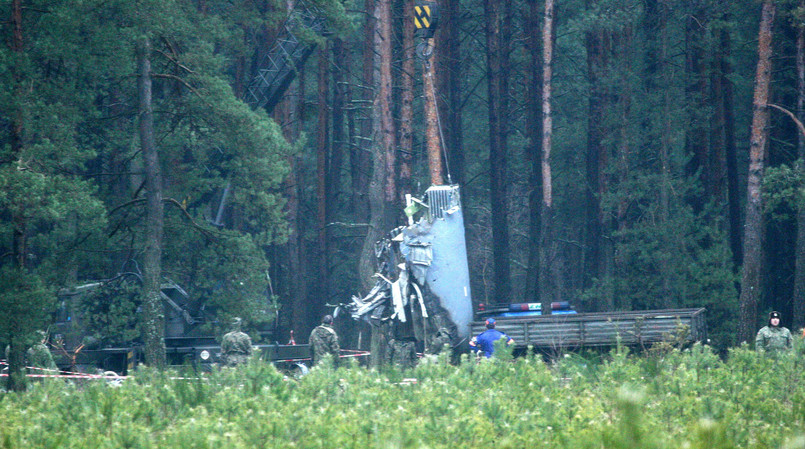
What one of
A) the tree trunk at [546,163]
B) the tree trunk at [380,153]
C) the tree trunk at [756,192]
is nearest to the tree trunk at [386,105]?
the tree trunk at [380,153]

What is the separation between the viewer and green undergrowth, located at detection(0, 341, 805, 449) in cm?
621

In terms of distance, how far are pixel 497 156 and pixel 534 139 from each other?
1.56m

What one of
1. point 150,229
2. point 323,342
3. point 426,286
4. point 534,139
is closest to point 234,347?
point 323,342

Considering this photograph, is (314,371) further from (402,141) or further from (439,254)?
(402,141)

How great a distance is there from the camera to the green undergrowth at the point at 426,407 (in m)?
6.21

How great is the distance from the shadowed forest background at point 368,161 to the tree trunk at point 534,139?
0.12 m

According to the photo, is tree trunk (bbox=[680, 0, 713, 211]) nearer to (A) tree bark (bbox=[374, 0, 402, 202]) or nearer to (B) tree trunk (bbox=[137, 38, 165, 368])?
(A) tree bark (bbox=[374, 0, 402, 202])

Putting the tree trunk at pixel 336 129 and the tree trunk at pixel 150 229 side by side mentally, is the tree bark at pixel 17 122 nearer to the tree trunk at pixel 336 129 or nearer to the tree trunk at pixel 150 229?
the tree trunk at pixel 150 229

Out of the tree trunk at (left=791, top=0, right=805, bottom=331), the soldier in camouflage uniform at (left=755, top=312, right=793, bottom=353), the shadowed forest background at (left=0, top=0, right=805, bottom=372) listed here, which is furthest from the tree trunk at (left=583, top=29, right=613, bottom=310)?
the soldier in camouflage uniform at (left=755, top=312, right=793, bottom=353)

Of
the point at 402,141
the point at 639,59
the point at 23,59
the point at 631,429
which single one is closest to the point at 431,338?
the point at 402,141

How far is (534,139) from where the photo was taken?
34.3m

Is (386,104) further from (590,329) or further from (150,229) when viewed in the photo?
(590,329)

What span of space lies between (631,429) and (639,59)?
1352 inches

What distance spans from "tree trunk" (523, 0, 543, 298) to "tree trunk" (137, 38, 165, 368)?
14.7m
